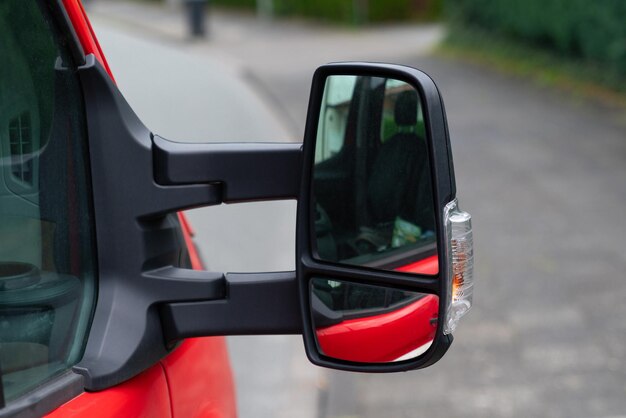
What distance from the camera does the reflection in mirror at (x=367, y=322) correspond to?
62.4 inches

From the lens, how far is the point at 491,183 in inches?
361

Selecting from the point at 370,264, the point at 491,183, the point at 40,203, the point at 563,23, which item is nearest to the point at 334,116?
the point at 370,264

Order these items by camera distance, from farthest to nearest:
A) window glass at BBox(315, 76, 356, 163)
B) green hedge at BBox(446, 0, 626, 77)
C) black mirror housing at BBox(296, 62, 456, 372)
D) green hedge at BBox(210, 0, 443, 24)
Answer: green hedge at BBox(210, 0, 443, 24), green hedge at BBox(446, 0, 626, 77), window glass at BBox(315, 76, 356, 163), black mirror housing at BBox(296, 62, 456, 372)

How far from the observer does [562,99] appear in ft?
43.1

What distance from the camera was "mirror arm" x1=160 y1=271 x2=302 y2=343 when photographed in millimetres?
1657

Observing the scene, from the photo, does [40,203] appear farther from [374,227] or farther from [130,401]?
[374,227]

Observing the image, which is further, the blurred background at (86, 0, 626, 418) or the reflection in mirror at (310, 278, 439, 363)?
the blurred background at (86, 0, 626, 418)

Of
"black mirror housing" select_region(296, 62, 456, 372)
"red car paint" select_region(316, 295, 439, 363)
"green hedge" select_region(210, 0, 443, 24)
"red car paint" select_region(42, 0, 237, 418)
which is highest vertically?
"black mirror housing" select_region(296, 62, 456, 372)

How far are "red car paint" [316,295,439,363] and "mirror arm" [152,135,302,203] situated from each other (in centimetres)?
24

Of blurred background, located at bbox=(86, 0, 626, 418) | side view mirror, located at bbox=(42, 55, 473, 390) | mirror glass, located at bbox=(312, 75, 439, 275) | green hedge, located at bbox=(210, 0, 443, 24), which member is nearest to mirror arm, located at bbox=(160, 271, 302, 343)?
side view mirror, located at bbox=(42, 55, 473, 390)

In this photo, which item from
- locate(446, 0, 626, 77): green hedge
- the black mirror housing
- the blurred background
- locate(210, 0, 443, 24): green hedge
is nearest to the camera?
the black mirror housing

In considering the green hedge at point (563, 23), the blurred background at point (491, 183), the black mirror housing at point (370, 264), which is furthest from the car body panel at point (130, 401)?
the green hedge at point (563, 23)

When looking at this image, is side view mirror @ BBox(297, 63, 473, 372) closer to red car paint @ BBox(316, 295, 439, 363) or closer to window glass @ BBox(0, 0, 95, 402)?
red car paint @ BBox(316, 295, 439, 363)

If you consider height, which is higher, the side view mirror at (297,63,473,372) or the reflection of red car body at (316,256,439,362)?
the side view mirror at (297,63,473,372)
